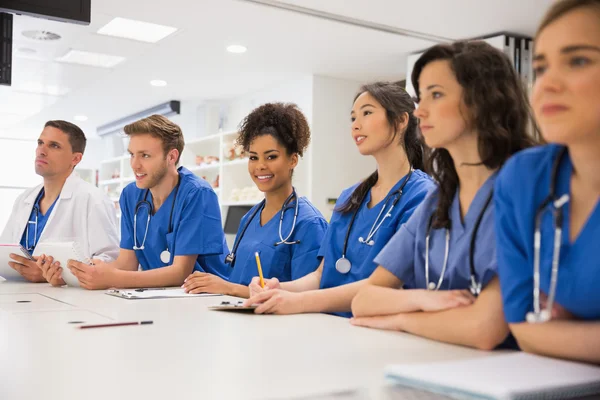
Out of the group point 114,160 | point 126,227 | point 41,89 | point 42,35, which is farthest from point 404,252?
point 114,160

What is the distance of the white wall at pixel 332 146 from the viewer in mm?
6512

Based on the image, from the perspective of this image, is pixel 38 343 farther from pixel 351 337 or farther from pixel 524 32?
pixel 524 32

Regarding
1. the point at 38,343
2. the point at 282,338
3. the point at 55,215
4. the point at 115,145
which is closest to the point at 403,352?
the point at 282,338

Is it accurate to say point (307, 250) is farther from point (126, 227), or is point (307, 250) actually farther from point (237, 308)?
point (126, 227)

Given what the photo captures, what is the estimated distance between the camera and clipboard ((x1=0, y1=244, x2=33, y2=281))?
2.73 meters

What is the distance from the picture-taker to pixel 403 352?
3.98ft

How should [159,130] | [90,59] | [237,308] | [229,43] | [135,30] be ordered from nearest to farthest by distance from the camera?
[237,308], [159,130], [135,30], [229,43], [90,59]

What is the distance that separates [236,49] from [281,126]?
326 centimetres

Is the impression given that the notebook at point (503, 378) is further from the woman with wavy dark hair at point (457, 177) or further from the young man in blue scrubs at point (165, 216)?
the young man in blue scrubs at point (165, 216)

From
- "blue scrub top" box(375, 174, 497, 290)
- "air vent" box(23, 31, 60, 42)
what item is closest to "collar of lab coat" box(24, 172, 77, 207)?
"blue scrub top" box(375, 174, 497, 290)

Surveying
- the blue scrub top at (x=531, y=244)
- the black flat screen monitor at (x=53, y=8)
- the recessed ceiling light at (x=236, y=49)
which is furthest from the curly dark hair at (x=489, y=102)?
the recessed ceiling light at (x=236, y=49)

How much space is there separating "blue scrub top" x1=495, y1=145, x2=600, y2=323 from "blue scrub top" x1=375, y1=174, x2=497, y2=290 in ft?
0.51

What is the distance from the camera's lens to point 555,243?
1.07 m

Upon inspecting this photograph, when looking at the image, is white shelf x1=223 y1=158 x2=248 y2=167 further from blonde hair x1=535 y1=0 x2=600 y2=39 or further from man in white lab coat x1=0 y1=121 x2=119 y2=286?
blonde hair x1=535 y1=0 x2=600 y2=39
